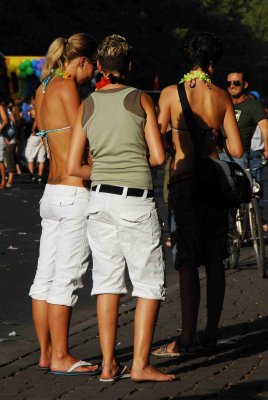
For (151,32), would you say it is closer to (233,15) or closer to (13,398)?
(233,15)

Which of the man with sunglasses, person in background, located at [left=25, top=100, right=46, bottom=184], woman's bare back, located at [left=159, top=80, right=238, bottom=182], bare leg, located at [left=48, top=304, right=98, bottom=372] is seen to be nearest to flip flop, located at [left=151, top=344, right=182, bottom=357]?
bare leg, located at [left=48, top=304, right=98, bottom=372]

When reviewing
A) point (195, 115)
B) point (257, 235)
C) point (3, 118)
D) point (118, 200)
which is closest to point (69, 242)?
point (118, 200)

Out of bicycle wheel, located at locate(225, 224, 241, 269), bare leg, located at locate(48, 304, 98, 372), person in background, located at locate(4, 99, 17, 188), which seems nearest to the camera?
bare leg, located at locate(48, 304, 98, 372)

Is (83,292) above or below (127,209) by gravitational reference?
below

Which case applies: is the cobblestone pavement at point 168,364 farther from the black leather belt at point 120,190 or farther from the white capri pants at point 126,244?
the black leather belt at point 120,190

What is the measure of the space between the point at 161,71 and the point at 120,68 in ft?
246

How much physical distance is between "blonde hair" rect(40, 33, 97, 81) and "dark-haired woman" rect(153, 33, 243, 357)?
71 cm

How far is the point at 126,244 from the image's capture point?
639cm

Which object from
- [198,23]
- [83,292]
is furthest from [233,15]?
[83,292]

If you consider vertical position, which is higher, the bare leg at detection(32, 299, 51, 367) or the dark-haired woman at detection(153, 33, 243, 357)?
the dark-haired woman at detection(153, 33, 243, 357)

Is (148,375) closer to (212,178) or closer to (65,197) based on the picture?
(65,197)

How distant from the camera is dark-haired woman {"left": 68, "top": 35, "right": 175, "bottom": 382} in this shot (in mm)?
6297

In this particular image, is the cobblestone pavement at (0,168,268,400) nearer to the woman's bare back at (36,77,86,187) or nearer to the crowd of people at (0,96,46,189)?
the woman's bare back at (36,77,86,187)

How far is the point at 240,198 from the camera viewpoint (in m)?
7.28
